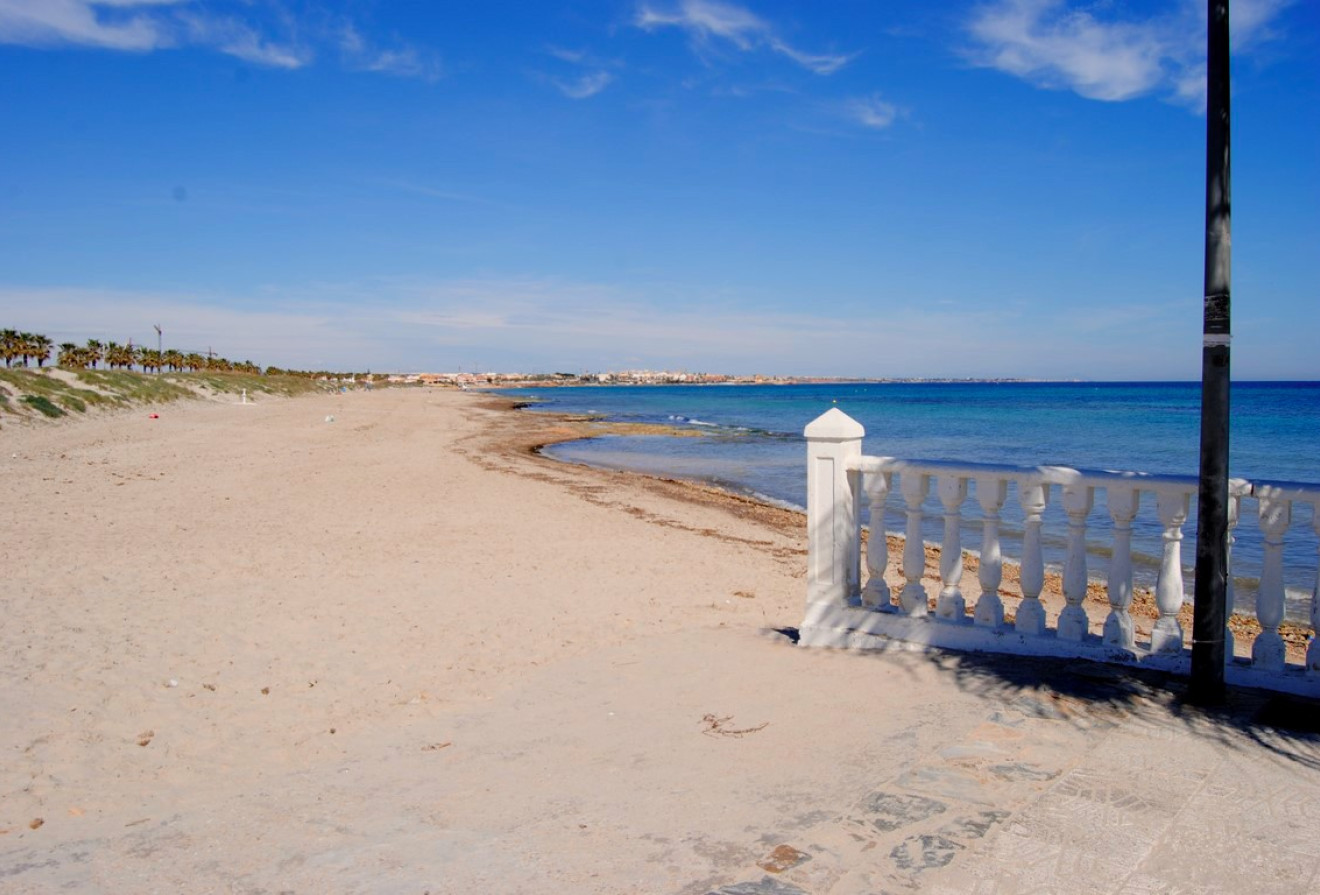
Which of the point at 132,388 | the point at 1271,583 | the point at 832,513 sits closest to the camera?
the point at 1271,583

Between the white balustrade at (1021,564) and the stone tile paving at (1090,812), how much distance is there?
0.49 m

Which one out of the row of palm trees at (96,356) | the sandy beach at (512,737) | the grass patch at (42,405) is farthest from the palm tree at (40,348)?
the sandy beach at (512,737)

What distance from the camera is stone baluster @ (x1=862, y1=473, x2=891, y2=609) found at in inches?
204

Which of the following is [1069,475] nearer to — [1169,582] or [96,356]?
[1169,582]

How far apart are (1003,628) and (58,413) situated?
3460 cm

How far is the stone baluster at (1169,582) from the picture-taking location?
4.18 metres

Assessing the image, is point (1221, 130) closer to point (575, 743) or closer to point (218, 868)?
point (575, 743)

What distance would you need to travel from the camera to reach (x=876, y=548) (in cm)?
530

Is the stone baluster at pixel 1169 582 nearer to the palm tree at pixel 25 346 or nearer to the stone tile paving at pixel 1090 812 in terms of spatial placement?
the stone tile paving at pixel 1090 812

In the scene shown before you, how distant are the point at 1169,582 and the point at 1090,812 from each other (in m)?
1.83

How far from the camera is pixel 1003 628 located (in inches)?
191

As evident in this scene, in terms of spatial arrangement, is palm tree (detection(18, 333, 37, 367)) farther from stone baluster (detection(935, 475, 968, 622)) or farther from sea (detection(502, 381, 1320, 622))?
stone baluster (detection(935, 475, 968, 622))

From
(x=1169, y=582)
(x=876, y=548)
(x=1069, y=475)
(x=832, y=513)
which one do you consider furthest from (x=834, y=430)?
(x=1169, y=582)

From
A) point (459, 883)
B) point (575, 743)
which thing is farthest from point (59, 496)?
point (459, 883)
